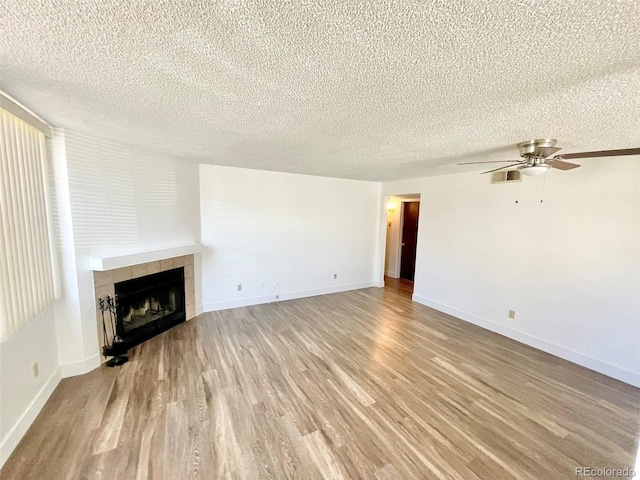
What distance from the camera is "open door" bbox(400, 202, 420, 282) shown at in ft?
22.3

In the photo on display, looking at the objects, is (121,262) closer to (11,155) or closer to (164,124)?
(11,155)

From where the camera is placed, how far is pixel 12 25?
998mm

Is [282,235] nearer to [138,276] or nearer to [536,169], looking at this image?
[138,276]

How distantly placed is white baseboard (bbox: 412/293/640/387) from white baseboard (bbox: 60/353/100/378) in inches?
195

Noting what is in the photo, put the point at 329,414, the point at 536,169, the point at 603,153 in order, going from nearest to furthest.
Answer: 1. the point at 329,414
2. the point at 536,169
3. the point at 603,153

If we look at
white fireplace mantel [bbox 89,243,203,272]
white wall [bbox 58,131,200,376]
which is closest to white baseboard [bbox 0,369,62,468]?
white wall [bbox 58,131,200,376]

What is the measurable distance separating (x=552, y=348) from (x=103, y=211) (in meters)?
5.57

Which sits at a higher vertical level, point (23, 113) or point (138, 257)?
point (23, 113)

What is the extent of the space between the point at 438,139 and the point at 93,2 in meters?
2.45

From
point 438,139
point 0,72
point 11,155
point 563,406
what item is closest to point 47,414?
point 11,155

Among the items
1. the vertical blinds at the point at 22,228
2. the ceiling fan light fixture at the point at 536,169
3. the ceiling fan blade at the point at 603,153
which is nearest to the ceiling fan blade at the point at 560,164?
the ceiling fan light fixture at the point at 536,169

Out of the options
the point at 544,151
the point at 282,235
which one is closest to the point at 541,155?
the point at 544,151

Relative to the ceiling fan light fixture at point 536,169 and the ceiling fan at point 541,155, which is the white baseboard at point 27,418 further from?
the ceiling fan light fixture at point 536,169

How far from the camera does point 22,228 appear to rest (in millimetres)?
1928
